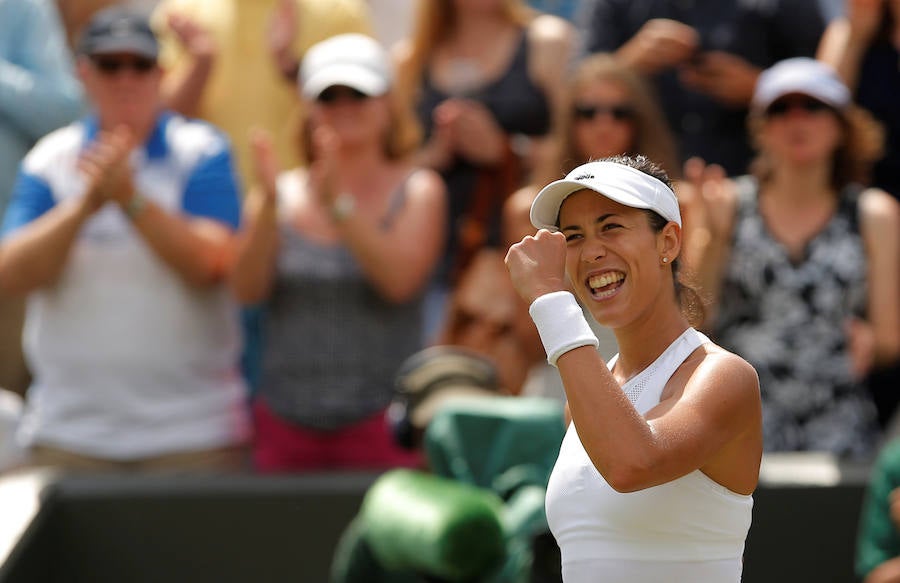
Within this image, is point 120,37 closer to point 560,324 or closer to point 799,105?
point 799,105

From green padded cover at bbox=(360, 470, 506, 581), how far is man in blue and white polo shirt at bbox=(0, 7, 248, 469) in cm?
104

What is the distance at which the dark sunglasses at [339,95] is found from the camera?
5.20m

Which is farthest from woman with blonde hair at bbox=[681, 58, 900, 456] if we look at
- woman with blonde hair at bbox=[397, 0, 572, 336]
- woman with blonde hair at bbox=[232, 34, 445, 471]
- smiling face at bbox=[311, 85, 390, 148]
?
smiling face at bbox=[311, 85, 390, 148]

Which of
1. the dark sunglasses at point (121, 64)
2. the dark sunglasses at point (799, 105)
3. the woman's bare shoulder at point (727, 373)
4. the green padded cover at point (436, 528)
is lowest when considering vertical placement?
the green padded cover at point (436, 528)

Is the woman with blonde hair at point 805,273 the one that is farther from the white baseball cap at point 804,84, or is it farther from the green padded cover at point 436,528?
the green padded cover at point 436,528

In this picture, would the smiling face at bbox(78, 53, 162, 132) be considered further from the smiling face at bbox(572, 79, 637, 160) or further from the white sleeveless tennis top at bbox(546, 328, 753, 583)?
the white sleeveless tennis top at bbox(546, 328, 753, 583)

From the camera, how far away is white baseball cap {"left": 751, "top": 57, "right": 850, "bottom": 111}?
202 inches

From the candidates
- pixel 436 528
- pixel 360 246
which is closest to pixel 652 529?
pixel 436 528

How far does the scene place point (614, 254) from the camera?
249 cm

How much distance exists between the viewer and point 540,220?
8.43 feet

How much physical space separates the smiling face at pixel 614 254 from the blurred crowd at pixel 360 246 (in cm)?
237

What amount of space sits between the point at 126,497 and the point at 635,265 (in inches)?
110

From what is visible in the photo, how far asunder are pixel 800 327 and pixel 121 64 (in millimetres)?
2424

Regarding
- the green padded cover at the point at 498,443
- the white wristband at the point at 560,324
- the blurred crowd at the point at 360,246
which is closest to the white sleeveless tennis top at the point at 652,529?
the white wristband at the point at 560,324
